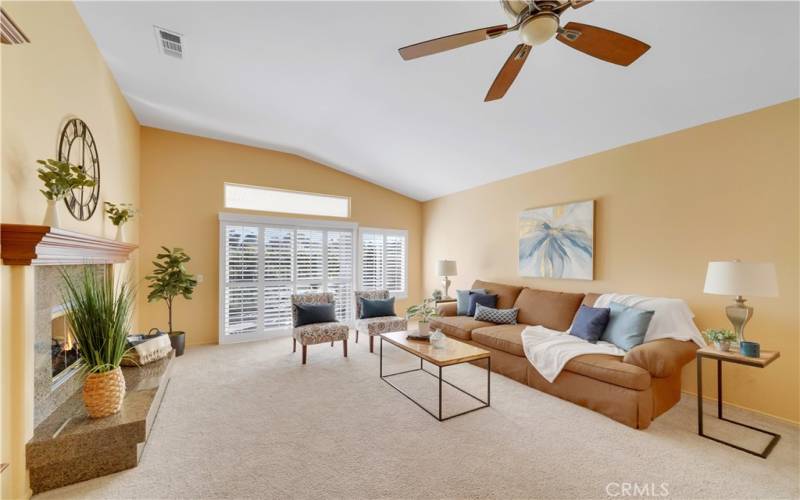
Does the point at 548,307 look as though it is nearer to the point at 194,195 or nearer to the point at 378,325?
the point at 378,325

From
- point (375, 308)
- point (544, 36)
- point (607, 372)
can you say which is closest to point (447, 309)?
point (375, 308)

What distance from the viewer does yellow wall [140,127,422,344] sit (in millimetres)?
4691

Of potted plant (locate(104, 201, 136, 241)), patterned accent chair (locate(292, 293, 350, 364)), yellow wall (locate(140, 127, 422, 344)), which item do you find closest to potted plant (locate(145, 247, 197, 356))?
yellow wall (locate(140, 127, 422, 344))

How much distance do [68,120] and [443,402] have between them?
3770 mm

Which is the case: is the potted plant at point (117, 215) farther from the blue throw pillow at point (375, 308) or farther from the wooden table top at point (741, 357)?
the wooden table top at point (741, 357)

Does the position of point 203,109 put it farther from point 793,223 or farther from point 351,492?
point 793,223

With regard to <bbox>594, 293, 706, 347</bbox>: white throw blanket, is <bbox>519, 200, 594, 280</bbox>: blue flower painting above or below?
above

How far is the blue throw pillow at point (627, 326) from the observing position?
300 centimetres

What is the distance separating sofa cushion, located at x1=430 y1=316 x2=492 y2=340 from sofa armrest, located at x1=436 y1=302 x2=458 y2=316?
0.47 feet

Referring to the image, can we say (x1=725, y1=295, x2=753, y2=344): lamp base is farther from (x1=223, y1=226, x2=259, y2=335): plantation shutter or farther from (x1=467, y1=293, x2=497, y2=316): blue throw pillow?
(x1=223, y1=226, x2=259, y2=335): plantation shutter

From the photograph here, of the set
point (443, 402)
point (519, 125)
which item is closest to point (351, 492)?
point (443, 402)

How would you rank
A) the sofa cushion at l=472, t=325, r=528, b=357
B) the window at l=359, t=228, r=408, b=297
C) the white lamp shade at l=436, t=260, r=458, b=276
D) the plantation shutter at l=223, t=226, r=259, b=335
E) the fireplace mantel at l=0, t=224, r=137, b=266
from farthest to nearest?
1. the window at l=359, t=228, r=408, b=297
2. the white lamp shade at l=436, t=260, r=458, b=276
3. the plantation shutter at l=223, t=226, r=259, b=335
4. the sofa cushion at l=472, t=325, r=528, b=357
5. the fireplace mantel at l=0, t=224, r=137, b=266

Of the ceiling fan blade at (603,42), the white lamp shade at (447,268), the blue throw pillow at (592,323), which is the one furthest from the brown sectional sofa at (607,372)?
the ceiling fan blade at (603,42)

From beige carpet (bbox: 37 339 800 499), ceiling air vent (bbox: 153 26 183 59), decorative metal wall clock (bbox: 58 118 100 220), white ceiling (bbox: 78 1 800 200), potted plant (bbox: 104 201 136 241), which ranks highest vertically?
ceiling air vent (bbox: 153 26 183 59)
